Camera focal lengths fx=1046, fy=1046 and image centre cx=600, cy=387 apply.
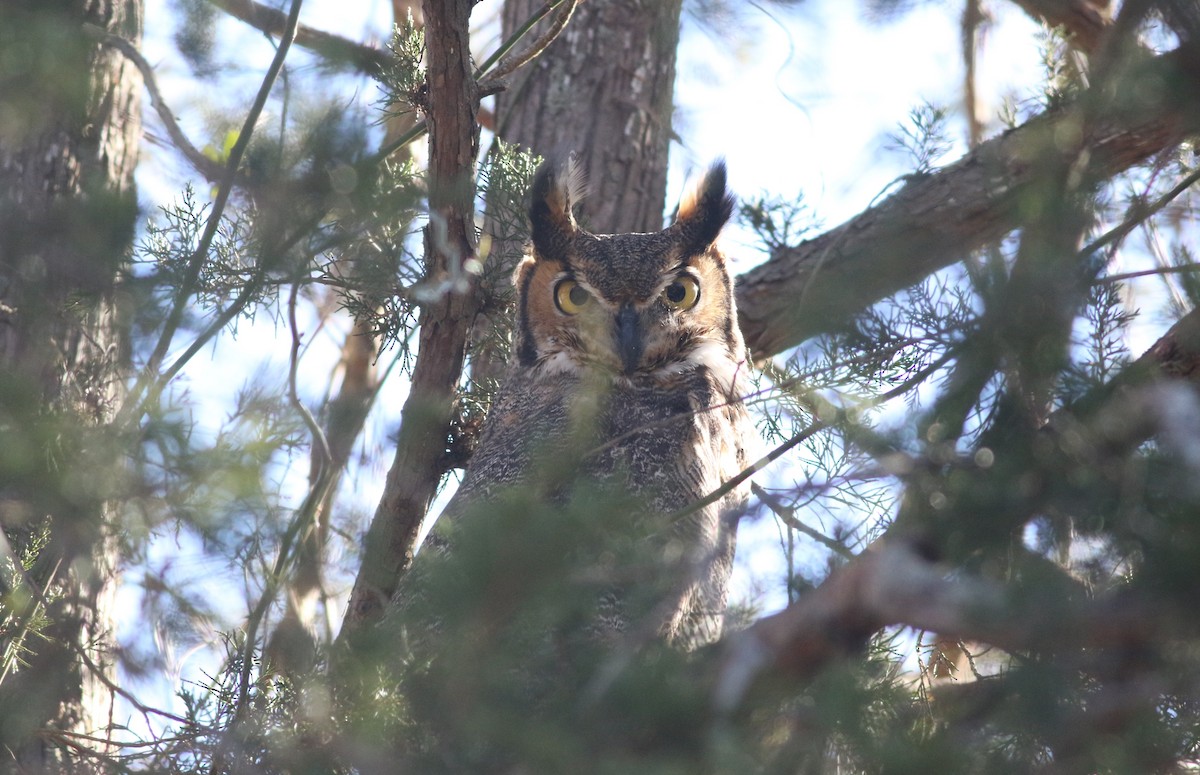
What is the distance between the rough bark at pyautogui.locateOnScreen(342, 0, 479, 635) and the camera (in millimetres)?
2127

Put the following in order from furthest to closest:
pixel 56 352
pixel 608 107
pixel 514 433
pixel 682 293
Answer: pixel 608 107 → pixel 682 293 → pixel 56 352 → pixel 514 433

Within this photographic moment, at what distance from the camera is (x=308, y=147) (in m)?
1.70

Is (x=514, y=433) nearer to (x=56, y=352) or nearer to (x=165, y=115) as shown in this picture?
(x=56, y=352)

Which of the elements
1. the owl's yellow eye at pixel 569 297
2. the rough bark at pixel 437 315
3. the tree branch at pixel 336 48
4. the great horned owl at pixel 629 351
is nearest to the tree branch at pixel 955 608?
the rough bark at pixel 437 315

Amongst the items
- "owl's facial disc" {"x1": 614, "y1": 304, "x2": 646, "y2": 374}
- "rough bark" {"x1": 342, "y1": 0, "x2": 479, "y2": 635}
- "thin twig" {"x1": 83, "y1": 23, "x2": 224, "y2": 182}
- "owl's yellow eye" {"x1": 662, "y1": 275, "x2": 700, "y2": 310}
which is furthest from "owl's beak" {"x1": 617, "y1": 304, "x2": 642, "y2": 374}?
"thin twig" {"x1": 83, "y1": 23, "x2": 224, "y2": 182}

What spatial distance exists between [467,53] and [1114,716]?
1.68 m

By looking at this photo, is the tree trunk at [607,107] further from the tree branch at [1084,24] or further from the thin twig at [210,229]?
the thin twig at [210,229]

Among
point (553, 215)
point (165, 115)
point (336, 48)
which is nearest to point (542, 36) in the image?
point (336, 48)

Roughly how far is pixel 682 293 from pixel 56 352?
1.68 m

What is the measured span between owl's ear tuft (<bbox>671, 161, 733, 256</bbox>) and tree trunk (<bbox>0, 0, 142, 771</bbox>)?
58.7 inches

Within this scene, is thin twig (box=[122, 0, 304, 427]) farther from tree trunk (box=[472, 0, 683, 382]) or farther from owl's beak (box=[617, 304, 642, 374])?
tree trunk (box=[472, 0, 683, 382])

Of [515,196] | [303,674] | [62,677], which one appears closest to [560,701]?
[303,674]

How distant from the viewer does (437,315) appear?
244 cm

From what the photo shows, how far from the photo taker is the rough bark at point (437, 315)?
213 cm
